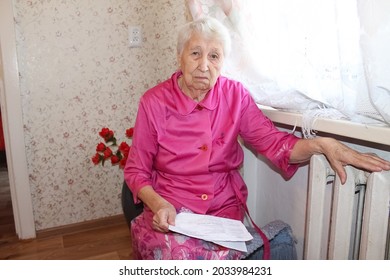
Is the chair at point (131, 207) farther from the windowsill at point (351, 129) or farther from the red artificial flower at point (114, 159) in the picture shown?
the windowsill at point (351, 129)

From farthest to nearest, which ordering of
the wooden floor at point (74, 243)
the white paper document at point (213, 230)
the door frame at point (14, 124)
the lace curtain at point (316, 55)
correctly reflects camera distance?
1. the wooden floor at point (74, 243)
2. the door frame at point (14, 124)
3. the white paper document at point (213, 230)
4. the lace curtain at point (316, 55)

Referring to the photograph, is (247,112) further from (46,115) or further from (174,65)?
(46,115)

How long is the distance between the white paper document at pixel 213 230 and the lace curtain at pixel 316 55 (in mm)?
375

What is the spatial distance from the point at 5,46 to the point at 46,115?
0.40 m

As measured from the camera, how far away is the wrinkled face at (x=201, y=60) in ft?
3.20

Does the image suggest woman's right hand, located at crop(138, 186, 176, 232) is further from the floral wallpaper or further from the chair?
the floral wallpaper

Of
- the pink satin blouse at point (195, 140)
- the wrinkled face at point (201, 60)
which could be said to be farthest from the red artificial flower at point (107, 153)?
the wrinkled face at point (201, 60)

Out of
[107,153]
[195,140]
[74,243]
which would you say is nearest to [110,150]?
[107,153]

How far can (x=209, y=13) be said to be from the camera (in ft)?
4.07

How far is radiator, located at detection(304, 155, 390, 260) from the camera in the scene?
0.69m

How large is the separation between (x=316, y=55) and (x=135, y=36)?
52.0 inches

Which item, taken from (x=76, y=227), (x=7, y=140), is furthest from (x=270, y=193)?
(x=7, y=140)

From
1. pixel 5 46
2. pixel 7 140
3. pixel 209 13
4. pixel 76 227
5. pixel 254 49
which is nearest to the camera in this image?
pixel 254 49

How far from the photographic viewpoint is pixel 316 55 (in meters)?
0.76
